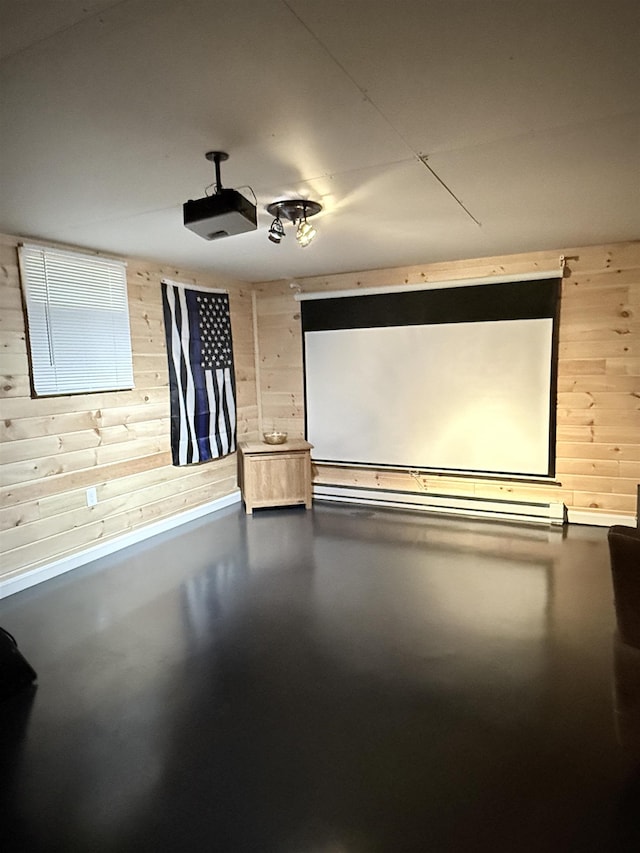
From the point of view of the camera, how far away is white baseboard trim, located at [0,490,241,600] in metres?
3.62

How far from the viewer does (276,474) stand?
17.5ft

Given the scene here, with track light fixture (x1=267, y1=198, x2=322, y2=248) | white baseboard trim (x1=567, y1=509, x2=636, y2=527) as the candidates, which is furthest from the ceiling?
white baseboard trim (x1=567, y1=509, x2=636, y2=527)

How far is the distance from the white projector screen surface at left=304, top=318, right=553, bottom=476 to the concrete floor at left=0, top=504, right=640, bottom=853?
118cm

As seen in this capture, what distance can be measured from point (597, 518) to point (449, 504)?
49.2 inches

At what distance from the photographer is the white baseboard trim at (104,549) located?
11.9ft

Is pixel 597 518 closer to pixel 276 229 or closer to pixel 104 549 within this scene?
pixel 276 229

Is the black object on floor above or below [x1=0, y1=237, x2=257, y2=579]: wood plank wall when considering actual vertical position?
below

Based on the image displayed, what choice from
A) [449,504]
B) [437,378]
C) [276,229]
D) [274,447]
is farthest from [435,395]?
[276,229]

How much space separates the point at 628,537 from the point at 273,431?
14.4 feet

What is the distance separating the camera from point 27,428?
12.0ft

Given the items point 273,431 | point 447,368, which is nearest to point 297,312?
point 273,431

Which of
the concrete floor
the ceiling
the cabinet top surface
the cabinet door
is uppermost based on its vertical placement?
the ceiling

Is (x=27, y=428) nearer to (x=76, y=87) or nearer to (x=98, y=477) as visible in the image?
(x=98, y=477)

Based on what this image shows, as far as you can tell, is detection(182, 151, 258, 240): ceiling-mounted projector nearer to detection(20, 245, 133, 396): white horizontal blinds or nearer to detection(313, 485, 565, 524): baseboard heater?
detection(20, 245, 133, 396): white horizontal blinds
